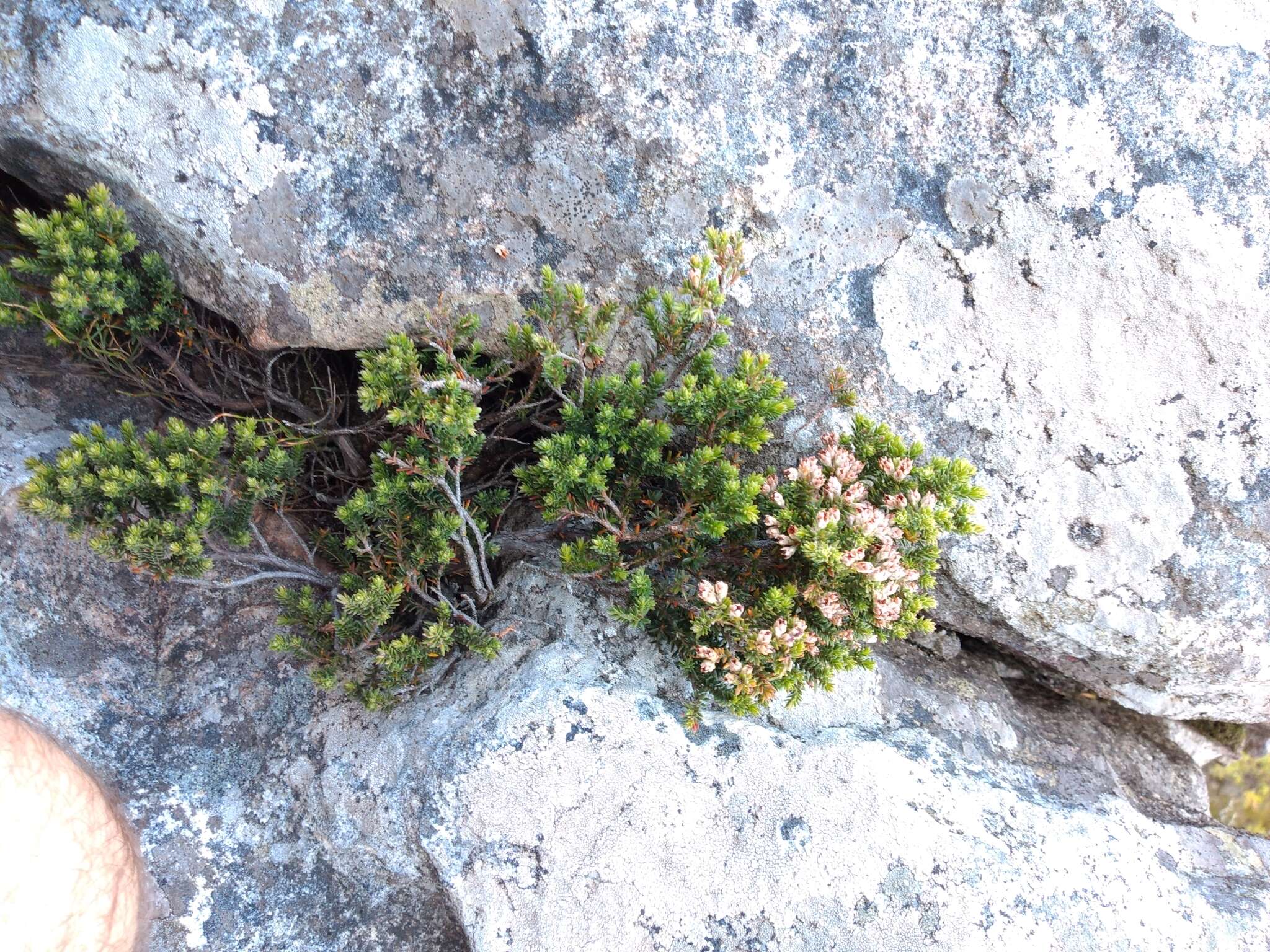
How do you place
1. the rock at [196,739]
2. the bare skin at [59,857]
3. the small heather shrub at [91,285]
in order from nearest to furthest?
the bare skin at [59,857] → the small heather shrub at [91,285] → the rock at [196,739]

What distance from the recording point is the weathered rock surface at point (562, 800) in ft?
8.77

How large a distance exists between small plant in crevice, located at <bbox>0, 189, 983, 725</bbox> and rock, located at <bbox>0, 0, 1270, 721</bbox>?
220 millimetres

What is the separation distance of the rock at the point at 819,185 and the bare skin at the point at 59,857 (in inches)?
62.2

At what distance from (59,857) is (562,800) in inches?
62.2

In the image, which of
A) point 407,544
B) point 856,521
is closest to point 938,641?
point 856,521

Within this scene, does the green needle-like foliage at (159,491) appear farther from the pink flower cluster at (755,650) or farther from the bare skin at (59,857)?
the pink flower cluster at (755,650)

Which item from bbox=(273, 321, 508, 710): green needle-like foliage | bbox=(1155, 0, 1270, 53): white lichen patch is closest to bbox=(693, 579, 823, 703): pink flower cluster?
bbox=(273, 321, 508, 710): green needle-like foliage

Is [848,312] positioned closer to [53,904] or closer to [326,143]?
[326,143]

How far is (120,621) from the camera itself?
3.22 m

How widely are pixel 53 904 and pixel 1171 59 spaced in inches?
174

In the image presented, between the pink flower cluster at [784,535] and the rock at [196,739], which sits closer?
the pink flower cluster at [784,535]

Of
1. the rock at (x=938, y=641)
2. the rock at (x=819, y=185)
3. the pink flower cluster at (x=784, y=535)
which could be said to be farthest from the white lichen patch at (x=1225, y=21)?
the rock at (x=938, y=641)

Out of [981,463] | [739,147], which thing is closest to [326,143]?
[739,147]

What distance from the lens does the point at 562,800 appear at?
2.75 metres
